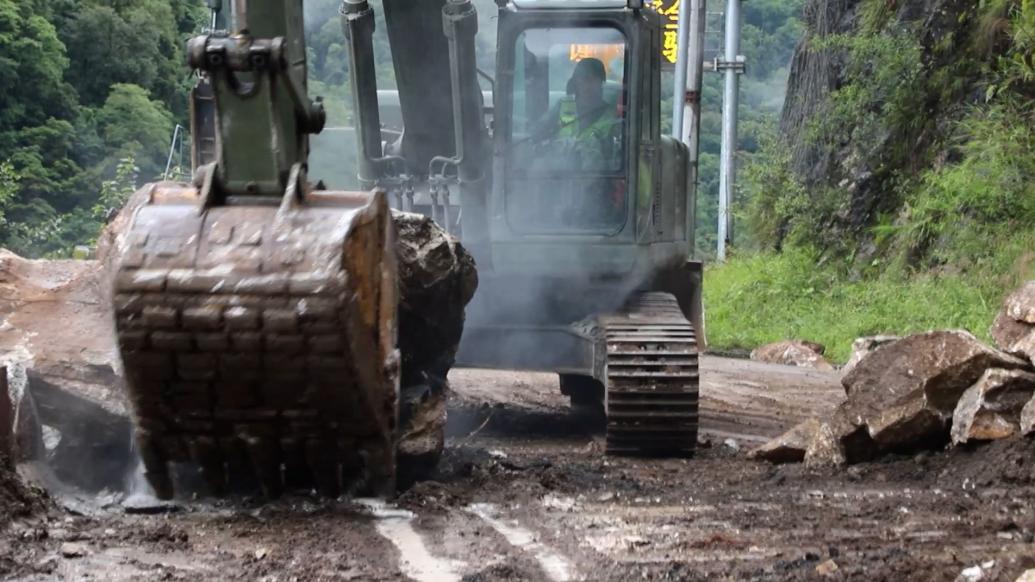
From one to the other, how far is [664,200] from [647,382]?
1638 millimetres

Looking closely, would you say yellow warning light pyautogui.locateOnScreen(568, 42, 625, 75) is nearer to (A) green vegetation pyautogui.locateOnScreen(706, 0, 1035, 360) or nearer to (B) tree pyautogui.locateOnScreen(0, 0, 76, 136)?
(A) green vegetation pyautogui.locateOnScreen(706, 0, 1035, 360)

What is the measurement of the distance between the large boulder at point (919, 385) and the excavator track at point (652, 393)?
1.11 meters

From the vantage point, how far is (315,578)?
4.93m

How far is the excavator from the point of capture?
5.49 metres

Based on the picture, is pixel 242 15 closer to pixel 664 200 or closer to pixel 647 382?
pixel 647 382

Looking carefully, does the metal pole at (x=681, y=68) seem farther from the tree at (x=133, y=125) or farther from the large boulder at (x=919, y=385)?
the large boulder at (x=919, y=385)

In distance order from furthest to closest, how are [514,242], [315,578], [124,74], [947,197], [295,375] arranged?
[124,74], [947,197], [514,242], [295,375], [315,578]

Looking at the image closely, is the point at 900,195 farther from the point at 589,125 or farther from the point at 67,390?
the point at 67,390

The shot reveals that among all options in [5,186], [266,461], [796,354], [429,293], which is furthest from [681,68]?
[266,461]

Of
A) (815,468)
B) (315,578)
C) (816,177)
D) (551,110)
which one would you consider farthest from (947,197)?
(315,578)

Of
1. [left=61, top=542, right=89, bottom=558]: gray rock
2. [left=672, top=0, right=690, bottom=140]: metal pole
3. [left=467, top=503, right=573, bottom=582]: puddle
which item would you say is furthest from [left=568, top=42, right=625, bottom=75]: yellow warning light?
[left=672, top=0, right=690, bottom=140]: metal pole

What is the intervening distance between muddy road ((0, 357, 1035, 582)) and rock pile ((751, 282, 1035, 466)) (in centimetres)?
15

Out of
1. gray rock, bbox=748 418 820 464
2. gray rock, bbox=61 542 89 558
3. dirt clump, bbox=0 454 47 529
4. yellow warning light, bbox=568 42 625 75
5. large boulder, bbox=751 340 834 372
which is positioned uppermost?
yellow warning light, bbox=568 42 625 75

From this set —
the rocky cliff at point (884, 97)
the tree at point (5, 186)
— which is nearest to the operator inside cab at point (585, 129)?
the rocky cliff at point (884, 97)
